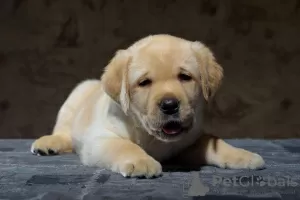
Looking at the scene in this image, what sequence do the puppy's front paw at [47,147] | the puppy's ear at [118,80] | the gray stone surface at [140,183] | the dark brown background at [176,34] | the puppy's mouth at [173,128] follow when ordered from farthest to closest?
the dark brown background at [176,34]
the puppy's front paw at [47,147]
the puppy's ear at [118,80]
the puppy's mouth at [173,128]
the gray stone surface at [140,183]

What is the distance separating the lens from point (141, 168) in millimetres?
1592

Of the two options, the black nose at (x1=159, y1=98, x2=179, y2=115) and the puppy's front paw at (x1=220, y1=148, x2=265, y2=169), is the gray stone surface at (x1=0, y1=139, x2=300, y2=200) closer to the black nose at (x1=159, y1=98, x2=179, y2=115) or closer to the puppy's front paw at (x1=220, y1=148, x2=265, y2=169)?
the puppy's front paw at (x1=220, y1=148, x2=265, y2=169)

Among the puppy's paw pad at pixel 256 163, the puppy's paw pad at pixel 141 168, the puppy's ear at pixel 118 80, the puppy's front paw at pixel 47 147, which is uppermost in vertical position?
the puppy's ear at pixel 118 80

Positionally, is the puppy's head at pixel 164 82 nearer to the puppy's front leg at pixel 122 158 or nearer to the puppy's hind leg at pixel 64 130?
the puppy's front leg at pixel 122 158

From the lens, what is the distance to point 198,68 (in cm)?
179

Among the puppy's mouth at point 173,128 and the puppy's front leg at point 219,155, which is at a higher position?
the puppy's mouth at point 173,128

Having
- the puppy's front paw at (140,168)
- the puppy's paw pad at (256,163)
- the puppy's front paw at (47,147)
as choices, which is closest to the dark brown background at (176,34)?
the puppy's front paw at (47,147)

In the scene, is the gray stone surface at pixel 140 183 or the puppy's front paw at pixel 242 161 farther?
the puppy's front paw at pixel 242 161

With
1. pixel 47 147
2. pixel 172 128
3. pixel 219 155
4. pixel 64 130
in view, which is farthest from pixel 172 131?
pixel 64 130

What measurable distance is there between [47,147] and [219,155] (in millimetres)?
759

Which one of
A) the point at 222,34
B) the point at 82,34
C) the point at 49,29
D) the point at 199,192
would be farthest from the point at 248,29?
the point at 199,192

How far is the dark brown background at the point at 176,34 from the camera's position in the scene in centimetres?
334

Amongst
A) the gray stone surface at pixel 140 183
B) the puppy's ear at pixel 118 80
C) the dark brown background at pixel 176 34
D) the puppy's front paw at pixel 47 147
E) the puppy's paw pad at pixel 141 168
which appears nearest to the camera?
the gray stone surface at pixel 140 183

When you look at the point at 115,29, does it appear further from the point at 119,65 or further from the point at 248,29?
the point at 119,65
